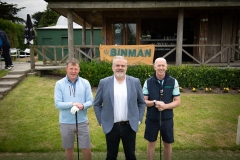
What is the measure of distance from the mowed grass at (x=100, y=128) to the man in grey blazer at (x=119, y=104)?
120 cm

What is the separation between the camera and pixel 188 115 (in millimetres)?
5832

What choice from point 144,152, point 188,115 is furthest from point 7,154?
point 188,115

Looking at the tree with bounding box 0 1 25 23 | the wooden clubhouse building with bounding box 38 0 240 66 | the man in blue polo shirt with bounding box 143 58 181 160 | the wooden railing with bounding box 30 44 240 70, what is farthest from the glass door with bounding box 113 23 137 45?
the tree with bounding box 0 1 25 23

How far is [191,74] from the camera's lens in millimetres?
8195

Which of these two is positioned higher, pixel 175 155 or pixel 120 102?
pixel 120 102

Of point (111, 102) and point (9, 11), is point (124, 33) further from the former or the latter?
point (9, 11)

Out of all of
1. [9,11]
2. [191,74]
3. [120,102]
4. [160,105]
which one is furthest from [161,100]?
[9,11]

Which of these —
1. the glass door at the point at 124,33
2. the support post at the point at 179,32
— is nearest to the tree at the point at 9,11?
the glass door at the point at 124,33

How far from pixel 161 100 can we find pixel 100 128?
2.46 metres

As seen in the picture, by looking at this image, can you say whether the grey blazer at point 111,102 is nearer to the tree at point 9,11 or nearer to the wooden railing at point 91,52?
the wooden railing at point 91,52

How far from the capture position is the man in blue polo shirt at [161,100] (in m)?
2.96

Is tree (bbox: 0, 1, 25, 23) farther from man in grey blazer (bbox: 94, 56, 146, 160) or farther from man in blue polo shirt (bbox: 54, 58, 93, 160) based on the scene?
man in grey blazer (bbox: 94, 56, 146, 160)

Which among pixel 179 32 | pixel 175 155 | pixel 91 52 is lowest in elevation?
pixel 175 155

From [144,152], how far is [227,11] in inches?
357
